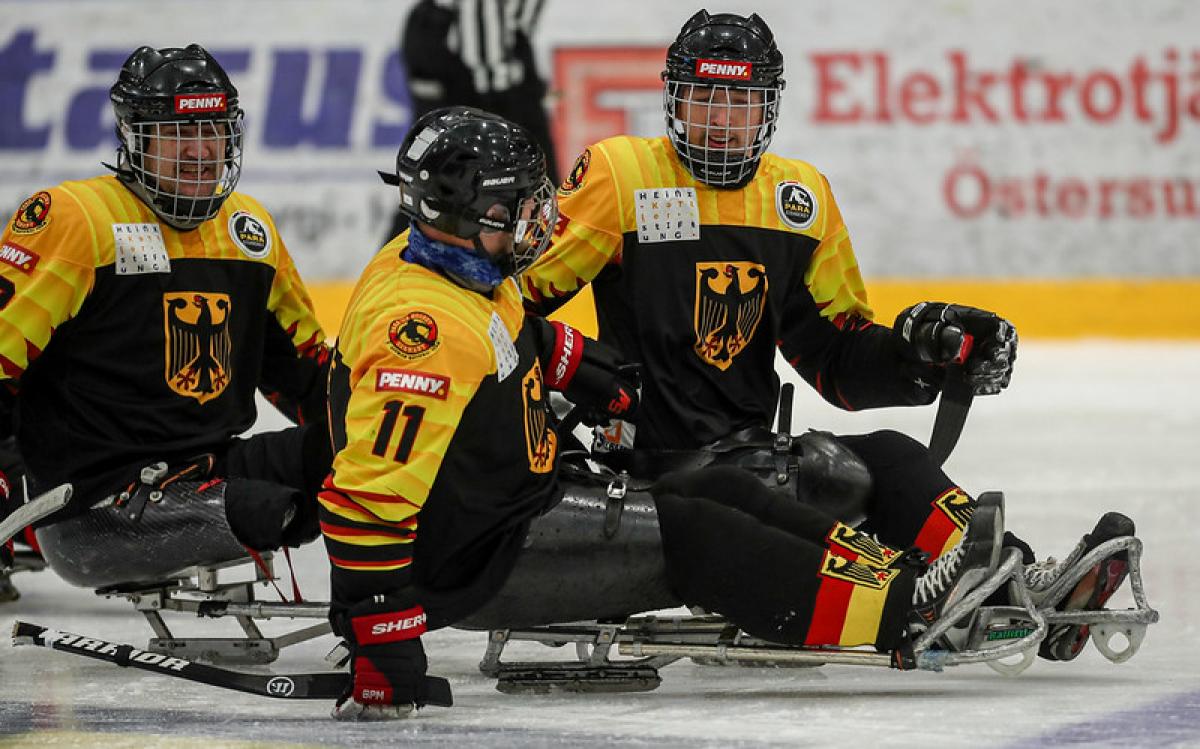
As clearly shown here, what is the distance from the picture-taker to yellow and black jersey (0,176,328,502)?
13.3 feet

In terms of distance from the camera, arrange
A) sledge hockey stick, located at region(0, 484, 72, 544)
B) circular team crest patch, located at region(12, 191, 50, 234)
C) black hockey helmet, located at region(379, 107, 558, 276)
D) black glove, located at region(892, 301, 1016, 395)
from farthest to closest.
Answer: circular team crest patch, located at region(12, 191, 50, 234) → black glove, located at region(892, 301, 1016, 395) → sledge hockey stick, located at region(0, 484, 72, 544) → black hockey helmet, located at region(379, 107, 558, 276)

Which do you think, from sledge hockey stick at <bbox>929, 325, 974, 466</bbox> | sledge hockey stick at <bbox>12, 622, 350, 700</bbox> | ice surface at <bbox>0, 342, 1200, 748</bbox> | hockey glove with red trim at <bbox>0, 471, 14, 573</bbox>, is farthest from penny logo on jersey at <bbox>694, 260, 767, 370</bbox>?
hockey glove with red trim at <bbox>0, 471, 14, 573</bbox>

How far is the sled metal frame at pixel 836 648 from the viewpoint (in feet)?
11.1

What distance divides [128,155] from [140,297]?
0.32 m

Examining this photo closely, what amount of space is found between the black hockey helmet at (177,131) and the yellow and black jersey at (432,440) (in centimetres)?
81

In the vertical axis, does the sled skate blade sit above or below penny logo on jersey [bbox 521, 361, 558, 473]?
below

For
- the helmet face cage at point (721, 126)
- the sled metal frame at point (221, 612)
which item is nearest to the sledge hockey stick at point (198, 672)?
the sled metal frame at point (221, 612)

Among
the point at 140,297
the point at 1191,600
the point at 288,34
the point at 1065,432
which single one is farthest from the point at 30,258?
the point at 288,34

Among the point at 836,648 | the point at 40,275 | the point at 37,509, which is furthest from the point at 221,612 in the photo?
the point at 836,648

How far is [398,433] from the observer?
3.16 m

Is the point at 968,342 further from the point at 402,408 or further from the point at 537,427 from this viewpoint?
the point at 402,408

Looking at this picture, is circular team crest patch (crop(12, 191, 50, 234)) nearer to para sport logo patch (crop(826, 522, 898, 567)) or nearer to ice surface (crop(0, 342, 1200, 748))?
ice surface (crop(0, 342, 1200, 748))

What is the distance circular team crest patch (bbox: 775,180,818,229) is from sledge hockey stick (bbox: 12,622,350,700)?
144cm

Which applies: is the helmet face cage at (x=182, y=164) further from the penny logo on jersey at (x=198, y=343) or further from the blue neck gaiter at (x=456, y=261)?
the blue neck gaiter at (x=456, y=261)
